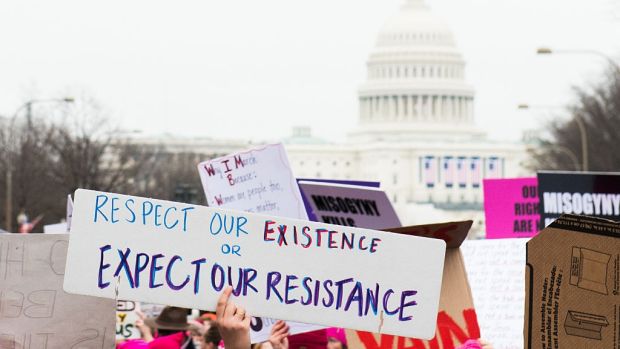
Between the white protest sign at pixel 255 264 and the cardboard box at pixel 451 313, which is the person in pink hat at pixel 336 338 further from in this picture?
the white protest sign at pixel 255 264

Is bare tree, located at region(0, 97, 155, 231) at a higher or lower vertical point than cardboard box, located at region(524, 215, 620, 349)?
lower

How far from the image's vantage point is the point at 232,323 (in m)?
5.93

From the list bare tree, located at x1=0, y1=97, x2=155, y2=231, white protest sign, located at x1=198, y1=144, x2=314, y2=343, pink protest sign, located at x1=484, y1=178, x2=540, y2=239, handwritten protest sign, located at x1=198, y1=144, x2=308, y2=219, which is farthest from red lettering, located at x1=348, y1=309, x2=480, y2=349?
bare tree, located at x1=0, y1=97, x2=155, y2=231

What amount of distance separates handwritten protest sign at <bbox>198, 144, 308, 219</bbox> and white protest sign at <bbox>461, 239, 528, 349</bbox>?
75 centimetres

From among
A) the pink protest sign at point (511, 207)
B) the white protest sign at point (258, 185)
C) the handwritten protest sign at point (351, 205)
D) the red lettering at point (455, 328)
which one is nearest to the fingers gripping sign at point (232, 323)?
the red lettering at point (455, 328)

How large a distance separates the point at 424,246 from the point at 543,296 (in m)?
0.53

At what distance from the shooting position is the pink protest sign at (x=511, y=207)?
12258 mm

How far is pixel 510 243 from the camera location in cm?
866

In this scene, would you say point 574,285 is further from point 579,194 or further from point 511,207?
point 511,207

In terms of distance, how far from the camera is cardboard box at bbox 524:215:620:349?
18.9 feet

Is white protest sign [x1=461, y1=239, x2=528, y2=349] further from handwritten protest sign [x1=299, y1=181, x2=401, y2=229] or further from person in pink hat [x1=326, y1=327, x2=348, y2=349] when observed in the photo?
person in pink hat [x1=326, y1=327, x2=348, y2=349]

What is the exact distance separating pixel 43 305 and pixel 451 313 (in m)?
1.54

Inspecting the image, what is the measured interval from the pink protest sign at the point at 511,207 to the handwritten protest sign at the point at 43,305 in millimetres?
5535

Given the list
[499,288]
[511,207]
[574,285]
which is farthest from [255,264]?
[511,207]
